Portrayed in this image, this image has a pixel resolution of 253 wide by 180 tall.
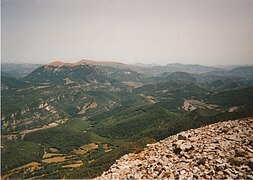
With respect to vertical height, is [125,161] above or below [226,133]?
below

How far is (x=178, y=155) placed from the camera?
28.1 meters

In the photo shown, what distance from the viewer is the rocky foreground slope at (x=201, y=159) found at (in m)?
22.0

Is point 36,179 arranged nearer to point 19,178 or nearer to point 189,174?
point 19,178

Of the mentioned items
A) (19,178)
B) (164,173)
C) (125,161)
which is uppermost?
(164,173)

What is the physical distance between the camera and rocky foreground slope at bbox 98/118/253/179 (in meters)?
22.0

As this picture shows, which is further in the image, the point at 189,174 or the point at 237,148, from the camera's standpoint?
the point at 237,148

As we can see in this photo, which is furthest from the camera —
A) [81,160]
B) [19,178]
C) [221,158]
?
[81,160]

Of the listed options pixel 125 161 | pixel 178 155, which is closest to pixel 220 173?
pixel 178 155

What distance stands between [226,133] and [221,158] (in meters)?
8.01

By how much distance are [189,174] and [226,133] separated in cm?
1143

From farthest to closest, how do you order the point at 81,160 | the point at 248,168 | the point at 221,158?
the point at 81,160 < the point at 221,158 < the point at 248,168

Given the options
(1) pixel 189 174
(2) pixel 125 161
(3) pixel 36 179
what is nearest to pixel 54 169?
(3) pixel 36 179

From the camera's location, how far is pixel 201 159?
24.2 m

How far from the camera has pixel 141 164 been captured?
28922 mm
